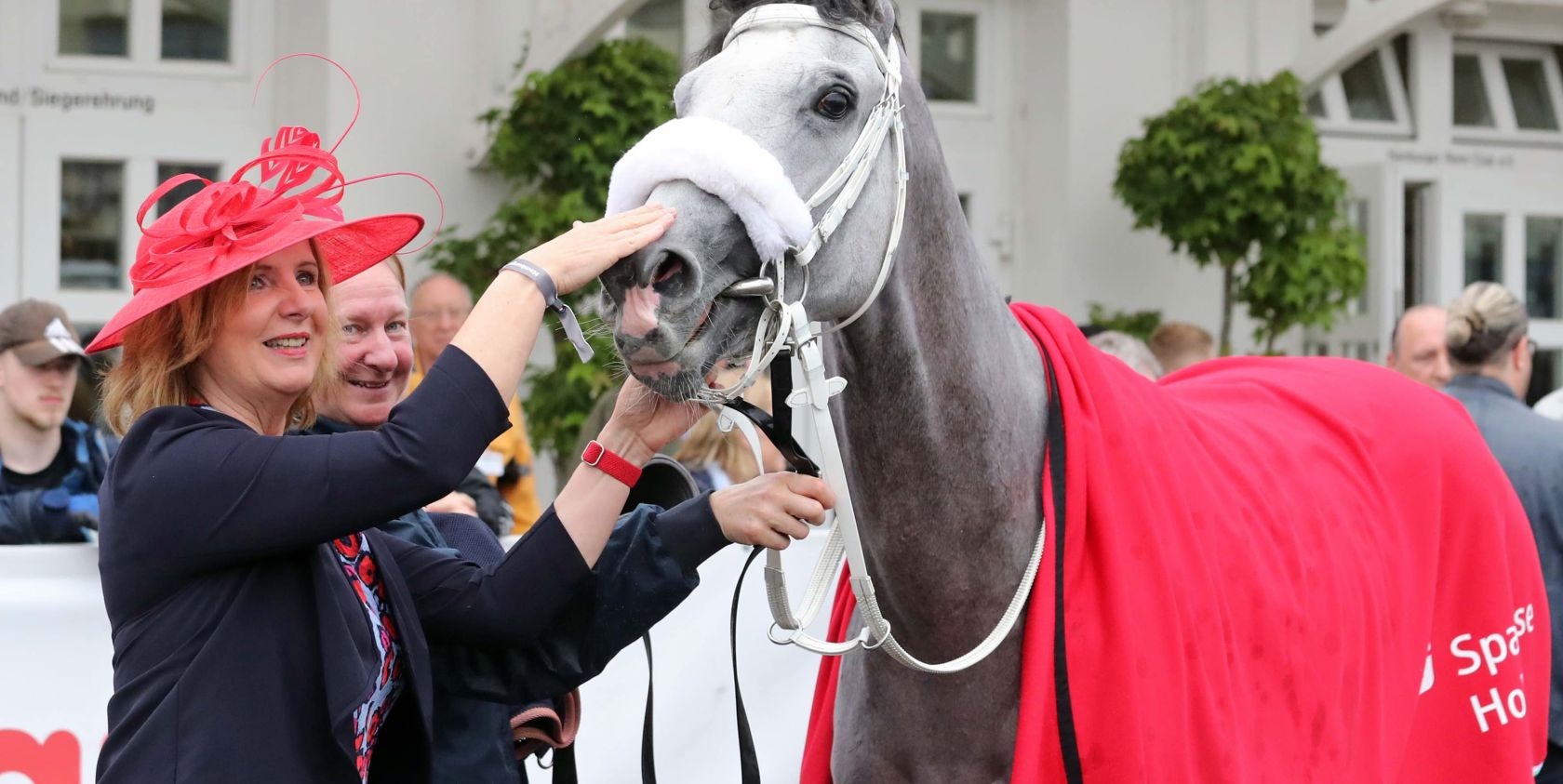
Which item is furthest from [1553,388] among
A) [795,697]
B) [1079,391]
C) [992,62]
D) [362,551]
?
[362,551]

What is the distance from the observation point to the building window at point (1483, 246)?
340 inches

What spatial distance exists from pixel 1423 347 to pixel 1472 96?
4.58 metres

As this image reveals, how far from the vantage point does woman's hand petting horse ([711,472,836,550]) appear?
76.8 inches

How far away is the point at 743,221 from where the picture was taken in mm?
1715

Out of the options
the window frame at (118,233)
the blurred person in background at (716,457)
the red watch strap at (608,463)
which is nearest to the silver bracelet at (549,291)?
the red watch strap at (608,463)

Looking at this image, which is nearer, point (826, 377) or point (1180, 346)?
point (826, 377)

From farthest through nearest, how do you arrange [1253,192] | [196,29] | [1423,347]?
[1253,192]
[196,29]
[1423,347]

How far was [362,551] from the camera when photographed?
204 cm

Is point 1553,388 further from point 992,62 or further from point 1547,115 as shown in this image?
point 992,62

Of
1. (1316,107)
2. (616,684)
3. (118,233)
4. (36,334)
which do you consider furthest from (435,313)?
(1316,107)

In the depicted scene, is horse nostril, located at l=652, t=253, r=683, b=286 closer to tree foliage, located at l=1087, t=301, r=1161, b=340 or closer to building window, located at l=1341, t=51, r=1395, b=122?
tree foliage, located at l=1087, t=301, r=1161, b=340

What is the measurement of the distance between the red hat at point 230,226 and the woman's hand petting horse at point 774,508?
2.01ft

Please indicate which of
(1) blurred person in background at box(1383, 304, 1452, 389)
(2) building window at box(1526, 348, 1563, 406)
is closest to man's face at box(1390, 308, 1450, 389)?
(1) blurred person in background at box(1383, 304, 1452, 389)

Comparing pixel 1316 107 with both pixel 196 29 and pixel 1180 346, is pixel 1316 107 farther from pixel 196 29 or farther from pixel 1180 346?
pixel 196 29
